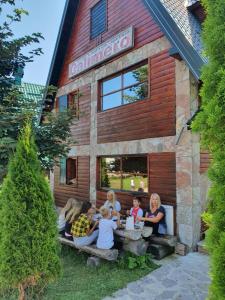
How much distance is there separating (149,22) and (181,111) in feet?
10.4

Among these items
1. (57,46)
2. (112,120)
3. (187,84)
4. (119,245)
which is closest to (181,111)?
(187,84)

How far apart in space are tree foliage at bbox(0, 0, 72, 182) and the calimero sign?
11.7 feet

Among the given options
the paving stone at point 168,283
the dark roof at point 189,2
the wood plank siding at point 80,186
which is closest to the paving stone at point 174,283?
the paving stone at point 168,283

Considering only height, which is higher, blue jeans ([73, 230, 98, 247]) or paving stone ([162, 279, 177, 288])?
blue jeans ([73, 230, 98, 247])

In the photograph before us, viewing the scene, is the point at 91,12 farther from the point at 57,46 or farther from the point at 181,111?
the point at 181,111

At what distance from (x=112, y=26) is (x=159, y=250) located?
A: 769 centimetres

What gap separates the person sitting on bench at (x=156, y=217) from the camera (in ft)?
24.7

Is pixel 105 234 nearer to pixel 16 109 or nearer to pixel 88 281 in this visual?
pixel 88 281

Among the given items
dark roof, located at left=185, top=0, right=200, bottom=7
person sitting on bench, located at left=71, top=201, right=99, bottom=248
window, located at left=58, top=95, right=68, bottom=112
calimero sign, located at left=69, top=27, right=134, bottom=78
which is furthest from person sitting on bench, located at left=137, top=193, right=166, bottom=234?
window, located at left=58, top=95, right=68, bottom=112

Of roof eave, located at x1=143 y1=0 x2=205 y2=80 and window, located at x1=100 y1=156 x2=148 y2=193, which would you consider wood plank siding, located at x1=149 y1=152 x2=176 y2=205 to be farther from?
roof eave, located at x1=143 y1=0 x2=205 y2=80

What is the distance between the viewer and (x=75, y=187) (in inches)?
471

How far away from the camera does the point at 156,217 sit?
295 inches

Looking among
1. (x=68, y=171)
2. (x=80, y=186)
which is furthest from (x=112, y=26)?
(x=68, y=171)

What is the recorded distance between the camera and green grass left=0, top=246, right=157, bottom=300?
533cm
